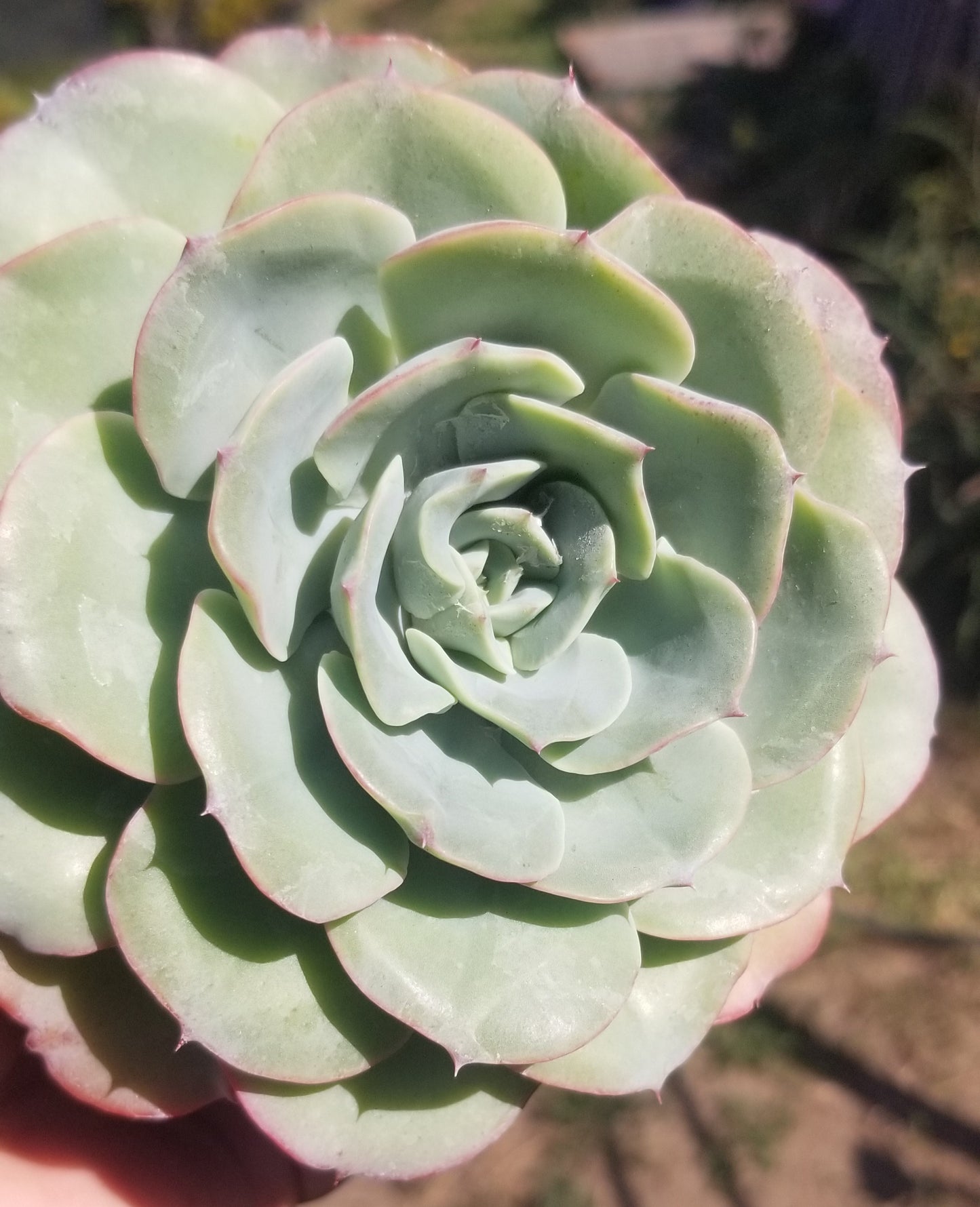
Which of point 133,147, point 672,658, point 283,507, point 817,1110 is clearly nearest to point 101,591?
point 283,507

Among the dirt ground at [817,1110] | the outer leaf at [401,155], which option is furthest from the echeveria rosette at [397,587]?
the dirt ground at [817,1110]

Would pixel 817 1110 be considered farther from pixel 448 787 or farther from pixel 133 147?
pixel 133 147

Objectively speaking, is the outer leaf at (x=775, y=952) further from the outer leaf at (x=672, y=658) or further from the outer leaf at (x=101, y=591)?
the outer leaf at (x=101, y=591)

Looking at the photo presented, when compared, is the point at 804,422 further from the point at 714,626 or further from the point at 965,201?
the point at 965,201

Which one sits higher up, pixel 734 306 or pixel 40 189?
pixel 40 189

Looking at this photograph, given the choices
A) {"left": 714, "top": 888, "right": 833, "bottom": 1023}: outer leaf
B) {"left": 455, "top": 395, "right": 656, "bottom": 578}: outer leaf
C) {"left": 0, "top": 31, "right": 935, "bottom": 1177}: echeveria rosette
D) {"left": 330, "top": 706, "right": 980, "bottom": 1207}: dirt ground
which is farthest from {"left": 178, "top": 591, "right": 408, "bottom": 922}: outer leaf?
{"left": 330, "top": 706, "right": 980, "bottom": 1207}: dirt ground

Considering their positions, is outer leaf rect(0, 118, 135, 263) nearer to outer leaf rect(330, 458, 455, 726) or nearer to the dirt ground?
outer leaf rect(330, 458, 455, 726)
